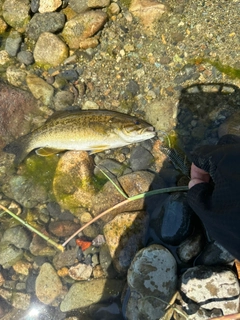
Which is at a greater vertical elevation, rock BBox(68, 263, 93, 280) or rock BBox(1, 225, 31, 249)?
rock BBox(1, 225, 31, 249)

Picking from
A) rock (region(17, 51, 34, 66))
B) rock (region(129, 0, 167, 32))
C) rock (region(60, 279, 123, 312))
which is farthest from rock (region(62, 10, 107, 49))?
rock (region(60, 279, 123, 312))

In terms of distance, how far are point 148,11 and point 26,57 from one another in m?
2.46

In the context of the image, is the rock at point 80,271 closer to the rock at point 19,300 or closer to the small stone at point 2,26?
the rock at point 19,300

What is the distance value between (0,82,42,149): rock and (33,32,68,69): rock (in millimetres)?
767

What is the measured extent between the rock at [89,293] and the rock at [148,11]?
178 inches

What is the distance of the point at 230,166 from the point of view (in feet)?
9.52

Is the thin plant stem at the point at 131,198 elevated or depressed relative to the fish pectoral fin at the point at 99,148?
depressed

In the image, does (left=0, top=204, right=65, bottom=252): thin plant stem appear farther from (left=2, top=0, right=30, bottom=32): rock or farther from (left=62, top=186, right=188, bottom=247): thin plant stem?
(left=2, top=0, right=30, bottom=32): rock

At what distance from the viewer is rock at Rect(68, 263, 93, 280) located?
5.20 metres

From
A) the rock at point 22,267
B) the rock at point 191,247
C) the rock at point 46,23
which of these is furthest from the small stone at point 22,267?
the rock at point 46,23

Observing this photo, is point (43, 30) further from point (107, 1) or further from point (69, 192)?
point (69, 192)

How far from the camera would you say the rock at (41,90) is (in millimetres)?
5977

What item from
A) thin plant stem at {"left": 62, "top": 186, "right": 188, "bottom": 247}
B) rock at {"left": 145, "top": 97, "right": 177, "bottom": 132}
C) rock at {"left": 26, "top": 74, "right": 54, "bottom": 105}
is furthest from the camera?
rock at {"left": 26, "top": 74, "right": 54, "bottom": 105}

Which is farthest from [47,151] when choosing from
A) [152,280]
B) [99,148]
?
[152,280]
